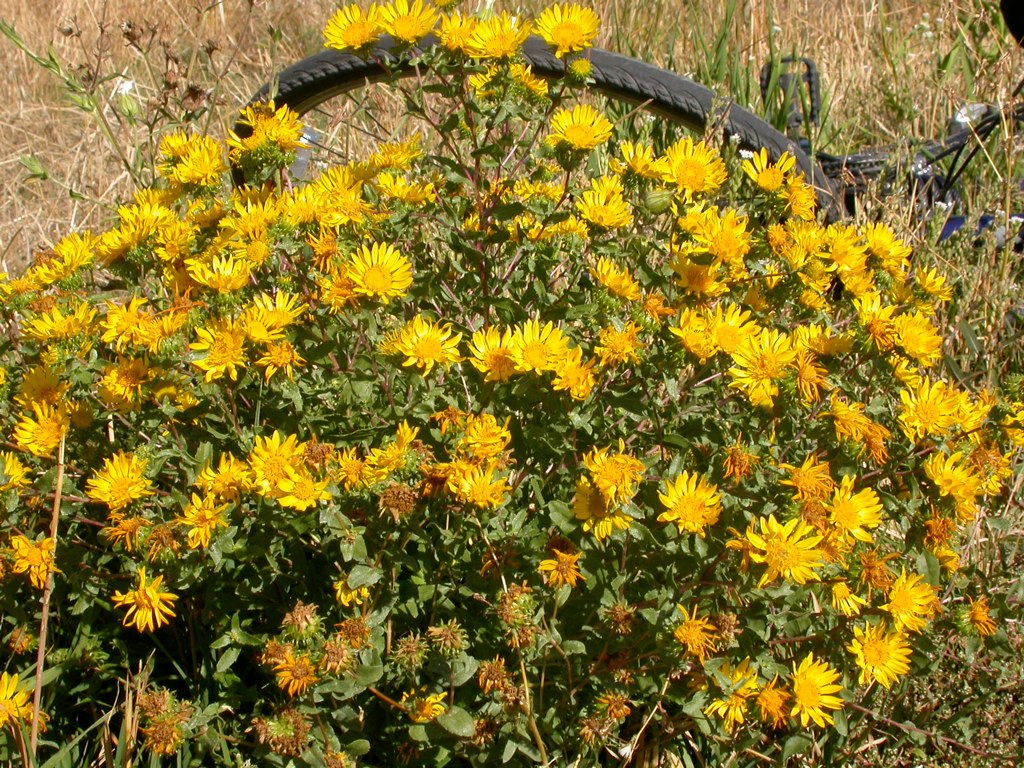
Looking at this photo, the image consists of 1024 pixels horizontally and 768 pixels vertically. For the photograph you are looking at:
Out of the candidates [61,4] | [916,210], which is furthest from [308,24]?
[916,210]

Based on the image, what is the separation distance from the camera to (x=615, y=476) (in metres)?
1.43

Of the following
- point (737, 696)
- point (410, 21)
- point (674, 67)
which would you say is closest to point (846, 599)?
point (737, 696)

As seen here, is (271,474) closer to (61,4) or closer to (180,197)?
(180,197)

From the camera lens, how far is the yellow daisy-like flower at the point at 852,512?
1.48 meters

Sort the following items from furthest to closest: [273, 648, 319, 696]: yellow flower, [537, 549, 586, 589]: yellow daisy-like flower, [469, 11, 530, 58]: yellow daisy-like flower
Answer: [469, 11, 530, 58]: yellow daisy-like flower, [537, 549, 586, 589]: yellow daisy-like flower, [273, 648, 319, 696]: yellow flower

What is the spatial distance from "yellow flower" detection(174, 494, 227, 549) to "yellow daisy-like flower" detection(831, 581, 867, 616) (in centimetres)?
91

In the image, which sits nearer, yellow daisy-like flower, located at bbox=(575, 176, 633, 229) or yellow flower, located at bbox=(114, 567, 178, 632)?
yellow flower, located at bbox=(114, 567, 178, 632)

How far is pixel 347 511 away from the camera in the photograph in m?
1.54

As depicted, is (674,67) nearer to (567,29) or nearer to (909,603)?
(567,29)

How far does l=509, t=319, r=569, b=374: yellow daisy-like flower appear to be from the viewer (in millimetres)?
1530

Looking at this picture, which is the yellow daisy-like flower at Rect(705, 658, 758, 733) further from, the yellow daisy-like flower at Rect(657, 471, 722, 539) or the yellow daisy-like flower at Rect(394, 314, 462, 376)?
the yellow daisy-like flower at Rect(394, 314, 462, 376)

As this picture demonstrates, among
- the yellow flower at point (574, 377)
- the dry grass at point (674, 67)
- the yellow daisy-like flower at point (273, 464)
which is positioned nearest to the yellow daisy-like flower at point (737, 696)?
the yellow flower at point (574, 377)

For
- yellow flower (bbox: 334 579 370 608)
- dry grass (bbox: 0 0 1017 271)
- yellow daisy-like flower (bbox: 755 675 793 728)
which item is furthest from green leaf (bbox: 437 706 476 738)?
dry grass (bbox: 0 0 1017 271)

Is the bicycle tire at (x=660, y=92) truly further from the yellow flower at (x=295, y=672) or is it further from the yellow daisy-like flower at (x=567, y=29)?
the yellow flower at (x=295, y=672)
